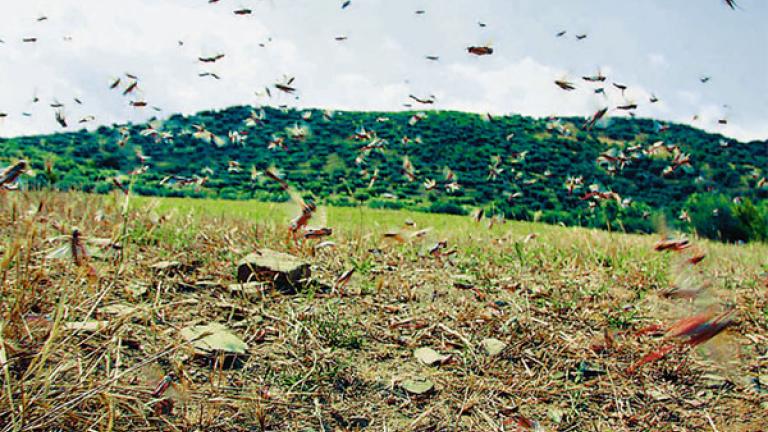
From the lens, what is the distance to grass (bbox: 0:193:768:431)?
6.86 feet

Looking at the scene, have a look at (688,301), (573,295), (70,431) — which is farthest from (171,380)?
(688,301)

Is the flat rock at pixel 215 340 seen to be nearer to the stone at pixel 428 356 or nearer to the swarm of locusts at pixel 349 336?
the swarm of locusts at pixel 349 336

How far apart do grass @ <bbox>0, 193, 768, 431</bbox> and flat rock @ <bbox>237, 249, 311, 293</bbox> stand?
10 cm

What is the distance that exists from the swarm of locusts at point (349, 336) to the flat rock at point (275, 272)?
85 mm

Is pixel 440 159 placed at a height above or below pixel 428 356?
below

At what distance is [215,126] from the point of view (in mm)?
53000

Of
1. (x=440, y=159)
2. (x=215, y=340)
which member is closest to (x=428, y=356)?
(x=215, y=340)

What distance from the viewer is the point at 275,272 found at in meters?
3.33

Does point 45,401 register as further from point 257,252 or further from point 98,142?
point 98,142

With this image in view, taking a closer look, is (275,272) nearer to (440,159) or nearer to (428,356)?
Result: (428,356)

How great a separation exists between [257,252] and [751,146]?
66030mm

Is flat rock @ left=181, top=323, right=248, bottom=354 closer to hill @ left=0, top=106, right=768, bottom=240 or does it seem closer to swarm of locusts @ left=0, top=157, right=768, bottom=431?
swarm of locusts @ left=0, top=157, right=768, bottom=431

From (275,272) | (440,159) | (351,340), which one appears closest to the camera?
(351,340)

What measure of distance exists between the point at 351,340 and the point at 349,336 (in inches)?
1.1
